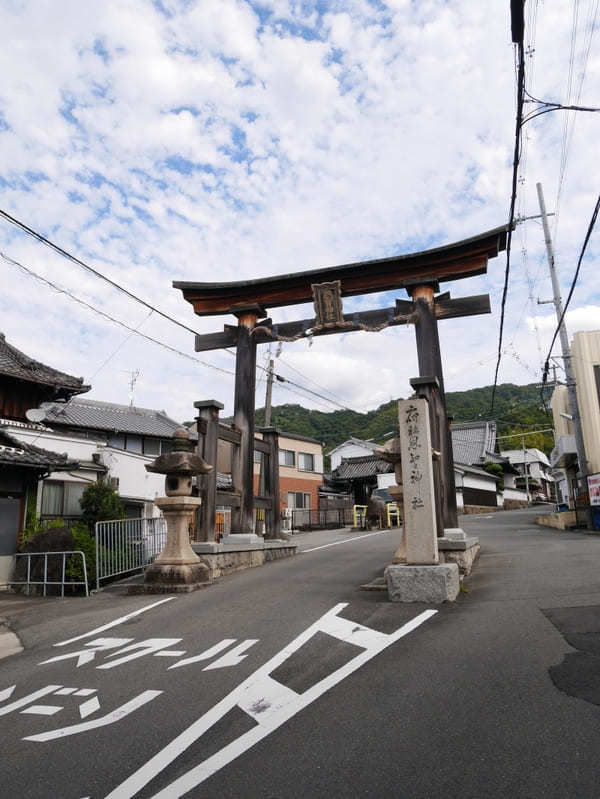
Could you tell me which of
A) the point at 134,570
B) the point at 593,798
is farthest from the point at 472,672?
the point at 134,570

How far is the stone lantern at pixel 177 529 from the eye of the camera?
9.77m

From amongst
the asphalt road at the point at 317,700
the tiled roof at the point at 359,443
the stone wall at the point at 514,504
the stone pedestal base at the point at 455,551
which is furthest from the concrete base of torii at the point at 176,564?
the stone wall at the point at 514,504

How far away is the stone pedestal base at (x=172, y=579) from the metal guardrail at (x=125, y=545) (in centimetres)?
220

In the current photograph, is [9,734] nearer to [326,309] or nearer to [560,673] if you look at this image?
[560,673]

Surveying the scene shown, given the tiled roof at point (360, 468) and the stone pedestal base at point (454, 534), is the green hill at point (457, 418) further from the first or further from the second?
the stone pedestal base at point (454, 534)

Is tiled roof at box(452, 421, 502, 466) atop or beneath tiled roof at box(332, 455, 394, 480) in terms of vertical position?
atop

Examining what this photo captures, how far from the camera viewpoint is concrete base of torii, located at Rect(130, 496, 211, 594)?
381 inches

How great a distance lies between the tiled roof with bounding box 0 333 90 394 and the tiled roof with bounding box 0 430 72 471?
7.82ft

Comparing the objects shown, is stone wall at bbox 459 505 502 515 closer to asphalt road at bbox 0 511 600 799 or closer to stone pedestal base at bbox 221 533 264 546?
stone pedestal base at bbox 221 533 264 546

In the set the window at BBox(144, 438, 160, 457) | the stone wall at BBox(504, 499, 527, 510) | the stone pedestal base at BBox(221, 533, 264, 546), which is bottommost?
the stone pedestal base at BBox(221, 533, 264, 546)

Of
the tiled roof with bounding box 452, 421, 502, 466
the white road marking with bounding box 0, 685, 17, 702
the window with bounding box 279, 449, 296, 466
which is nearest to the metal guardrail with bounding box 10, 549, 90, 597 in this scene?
the white road marking with bounding box 0, 685, 17, 702

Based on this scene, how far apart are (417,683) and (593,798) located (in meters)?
1.85

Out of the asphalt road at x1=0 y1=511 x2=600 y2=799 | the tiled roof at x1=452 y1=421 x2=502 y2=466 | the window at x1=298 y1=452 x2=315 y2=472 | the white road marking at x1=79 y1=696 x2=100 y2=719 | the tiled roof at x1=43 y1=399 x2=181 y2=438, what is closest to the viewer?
the asphalt road at x1=0 y1=511 x2=600 y2=799

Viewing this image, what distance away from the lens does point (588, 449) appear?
73.5ft
